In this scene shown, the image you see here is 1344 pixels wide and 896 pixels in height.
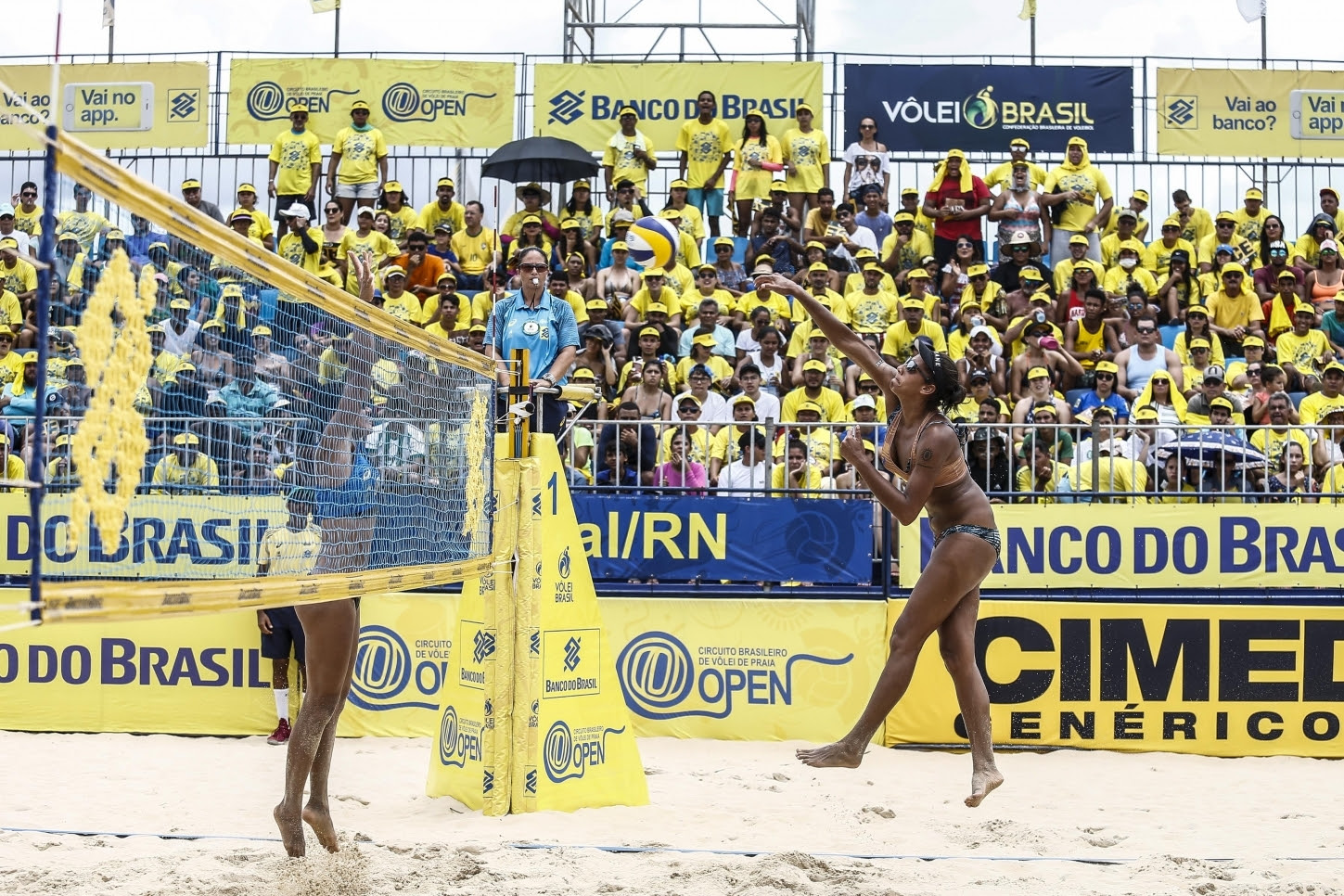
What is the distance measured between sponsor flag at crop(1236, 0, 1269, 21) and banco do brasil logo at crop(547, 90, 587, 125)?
860 centimetres

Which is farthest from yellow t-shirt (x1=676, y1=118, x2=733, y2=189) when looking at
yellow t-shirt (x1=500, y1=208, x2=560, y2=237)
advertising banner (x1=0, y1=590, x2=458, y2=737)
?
advertising banner (x1=0, y1=590, x2=458, y2=737)

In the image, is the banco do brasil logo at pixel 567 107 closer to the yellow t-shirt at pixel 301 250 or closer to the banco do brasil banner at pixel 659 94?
the banco do brasil banner at pixel 659 94

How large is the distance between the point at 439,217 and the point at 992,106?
20.9ft

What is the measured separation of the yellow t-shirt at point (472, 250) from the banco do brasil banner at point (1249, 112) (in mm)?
7787

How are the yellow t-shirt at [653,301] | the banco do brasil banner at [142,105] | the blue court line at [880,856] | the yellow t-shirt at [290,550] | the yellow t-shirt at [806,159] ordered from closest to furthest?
the yellow t-shirt at [290,550] < the blue court line at [880,856] < the yellow t-shirt at [653,301] < the yellow t-shirt at [806,159] < the banco do brasil banner at [142,105]

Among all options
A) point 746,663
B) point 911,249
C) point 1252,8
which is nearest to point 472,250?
point 911,249

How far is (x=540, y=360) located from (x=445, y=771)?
259 cm

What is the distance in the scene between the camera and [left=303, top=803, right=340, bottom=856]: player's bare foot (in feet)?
18.6

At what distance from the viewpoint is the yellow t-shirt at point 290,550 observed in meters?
4.68

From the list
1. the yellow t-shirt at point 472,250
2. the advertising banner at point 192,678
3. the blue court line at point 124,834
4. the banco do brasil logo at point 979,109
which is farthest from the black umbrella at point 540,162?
the blue court line at point 124,834

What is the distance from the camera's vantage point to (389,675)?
945cm

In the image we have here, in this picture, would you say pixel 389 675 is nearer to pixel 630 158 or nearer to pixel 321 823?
pixel 321 823

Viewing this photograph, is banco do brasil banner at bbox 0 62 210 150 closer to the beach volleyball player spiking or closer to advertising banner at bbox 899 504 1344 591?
advertising banner at bbox 899 504 1344 591

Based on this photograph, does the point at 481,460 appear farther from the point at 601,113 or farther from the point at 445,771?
the point at 601,113
